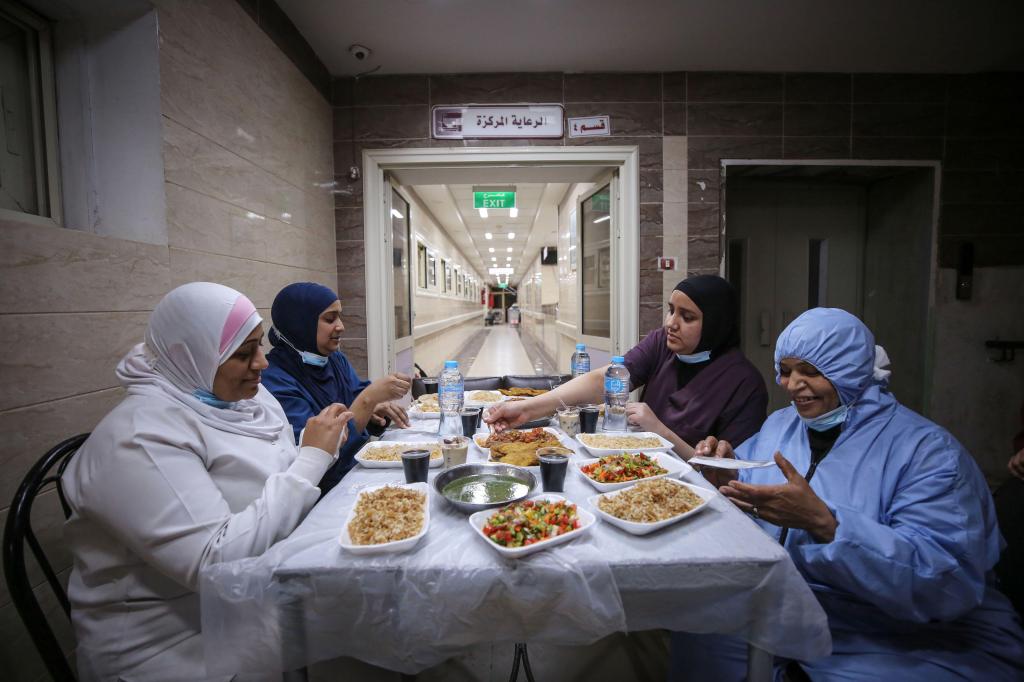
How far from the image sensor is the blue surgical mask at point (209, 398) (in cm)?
125

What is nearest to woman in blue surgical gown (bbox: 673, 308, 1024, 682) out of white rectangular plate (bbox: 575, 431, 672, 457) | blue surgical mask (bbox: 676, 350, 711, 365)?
white rectangular plate (bbox: 575, 431, 672, 457)

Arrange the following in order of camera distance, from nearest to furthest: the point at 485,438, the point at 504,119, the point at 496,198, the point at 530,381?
the point at 485,438
the point at 530,381
the point at 504,119
the point at 496,198

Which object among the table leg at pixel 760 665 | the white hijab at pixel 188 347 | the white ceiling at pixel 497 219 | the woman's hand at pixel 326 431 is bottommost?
the table leg at pixel 760 665

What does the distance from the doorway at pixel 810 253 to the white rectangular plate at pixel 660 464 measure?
3619 mm

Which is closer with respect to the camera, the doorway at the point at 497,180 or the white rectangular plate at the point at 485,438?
the white rectangular plate at the point at 485,438

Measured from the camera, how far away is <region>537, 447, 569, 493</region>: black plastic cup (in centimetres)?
134

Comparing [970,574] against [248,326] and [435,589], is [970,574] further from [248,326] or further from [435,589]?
[248,326]

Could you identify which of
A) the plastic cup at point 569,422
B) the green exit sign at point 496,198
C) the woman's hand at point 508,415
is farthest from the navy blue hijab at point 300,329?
the green exit sign at point 496,198

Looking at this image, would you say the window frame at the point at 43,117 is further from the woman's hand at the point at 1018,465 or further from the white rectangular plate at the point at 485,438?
the woman's hand at the point at 1018,465

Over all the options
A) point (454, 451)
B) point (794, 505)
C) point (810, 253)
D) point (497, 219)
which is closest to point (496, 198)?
point (497, 219)

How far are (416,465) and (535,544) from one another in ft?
1.76

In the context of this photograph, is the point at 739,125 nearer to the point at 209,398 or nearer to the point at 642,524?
the point at 642,524

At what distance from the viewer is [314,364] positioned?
2121 millimetres

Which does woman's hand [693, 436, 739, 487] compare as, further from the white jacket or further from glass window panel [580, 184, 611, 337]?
glass window panel [580, 184, 611, 337]
